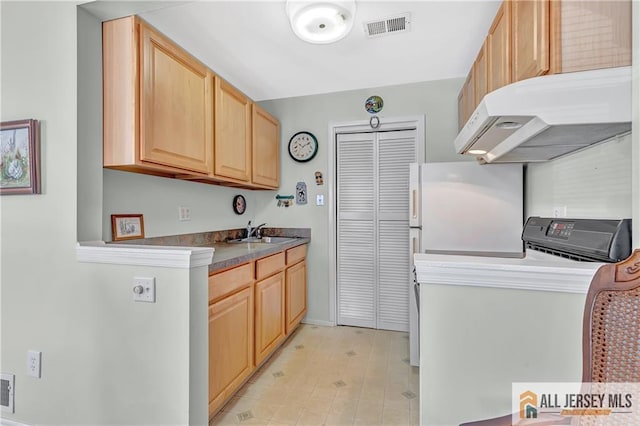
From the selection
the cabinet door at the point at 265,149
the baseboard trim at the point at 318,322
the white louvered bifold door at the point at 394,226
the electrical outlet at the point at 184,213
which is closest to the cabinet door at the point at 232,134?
the cabinet door at the point at 265,149

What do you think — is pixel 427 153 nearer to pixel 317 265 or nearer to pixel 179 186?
pixel 317 265

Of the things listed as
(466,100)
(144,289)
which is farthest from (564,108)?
(144,289)

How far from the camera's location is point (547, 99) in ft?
3.67

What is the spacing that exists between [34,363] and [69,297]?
44cm

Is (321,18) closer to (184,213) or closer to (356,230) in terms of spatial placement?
(184,213)

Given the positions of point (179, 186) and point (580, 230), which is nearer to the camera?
point (580, 230)

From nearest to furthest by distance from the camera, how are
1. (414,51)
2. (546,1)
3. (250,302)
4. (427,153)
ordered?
1. (546,1)
2. (250,302)
3. (414,51)
4. (427,153)

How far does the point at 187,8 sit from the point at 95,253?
4.93 feet

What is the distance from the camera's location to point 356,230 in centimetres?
324

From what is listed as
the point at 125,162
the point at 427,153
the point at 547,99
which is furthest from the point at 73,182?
the point at 427,153

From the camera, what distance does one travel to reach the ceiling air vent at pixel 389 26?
1974mm

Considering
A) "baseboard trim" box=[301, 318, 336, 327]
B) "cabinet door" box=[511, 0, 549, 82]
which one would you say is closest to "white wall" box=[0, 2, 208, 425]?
"cabinet door" box=[511, 0, 549, 82]

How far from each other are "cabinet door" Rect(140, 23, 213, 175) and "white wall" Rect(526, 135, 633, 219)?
86.0 inches

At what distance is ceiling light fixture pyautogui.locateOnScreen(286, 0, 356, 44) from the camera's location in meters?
1.68
